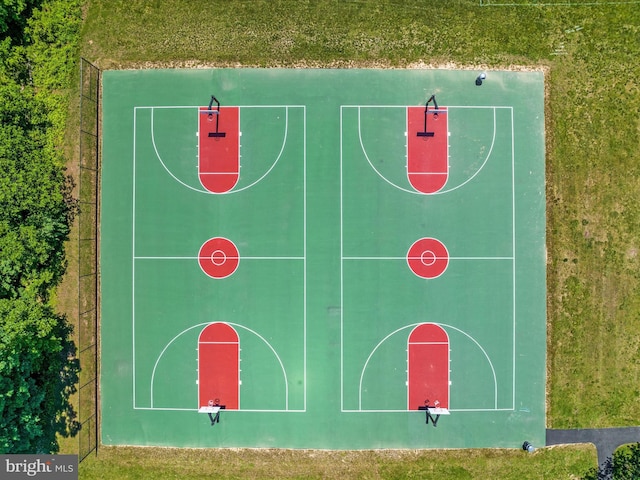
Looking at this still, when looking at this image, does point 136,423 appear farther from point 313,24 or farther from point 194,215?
point 313,24

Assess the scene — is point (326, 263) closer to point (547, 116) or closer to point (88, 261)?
point (88, 261)

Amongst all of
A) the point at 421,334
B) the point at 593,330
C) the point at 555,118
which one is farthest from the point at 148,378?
the point at 555,118

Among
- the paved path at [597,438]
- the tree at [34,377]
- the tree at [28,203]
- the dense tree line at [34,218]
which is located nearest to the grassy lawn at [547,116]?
the paved path at [597,438]

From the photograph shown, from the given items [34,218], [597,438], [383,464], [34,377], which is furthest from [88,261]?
[597,438]

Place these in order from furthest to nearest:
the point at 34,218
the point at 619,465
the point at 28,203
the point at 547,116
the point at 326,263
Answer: the point at 547,116
the point at 326,263
the point at 619,465
the point at 34,218
the point at 28,203

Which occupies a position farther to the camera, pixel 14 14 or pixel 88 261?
pixel 88 261

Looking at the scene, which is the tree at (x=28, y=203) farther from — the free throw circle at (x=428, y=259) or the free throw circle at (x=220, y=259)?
the free throw circle at (x=428, y=259)
